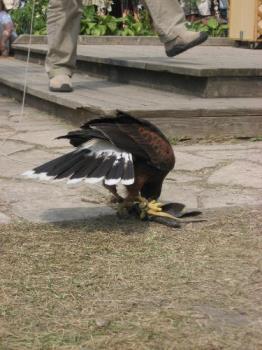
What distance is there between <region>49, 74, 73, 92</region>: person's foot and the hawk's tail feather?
3270 mm

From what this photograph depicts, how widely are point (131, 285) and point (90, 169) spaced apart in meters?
0.63

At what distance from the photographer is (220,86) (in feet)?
21.0

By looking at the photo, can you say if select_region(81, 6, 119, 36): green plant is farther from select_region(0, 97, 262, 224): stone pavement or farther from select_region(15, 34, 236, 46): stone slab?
select_region(0, 97, 262, 224): stone pavement

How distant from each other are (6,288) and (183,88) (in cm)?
404

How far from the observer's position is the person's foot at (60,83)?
6641 millimetres

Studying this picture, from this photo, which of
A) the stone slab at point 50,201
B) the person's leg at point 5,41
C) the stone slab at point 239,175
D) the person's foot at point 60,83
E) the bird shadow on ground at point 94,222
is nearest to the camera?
the bird shadow on ground at point 94,222

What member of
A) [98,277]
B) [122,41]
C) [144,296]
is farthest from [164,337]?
[122,41]

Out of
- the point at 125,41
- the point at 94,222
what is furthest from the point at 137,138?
the point at 125,41

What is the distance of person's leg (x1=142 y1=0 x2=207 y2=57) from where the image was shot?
6.04 metres

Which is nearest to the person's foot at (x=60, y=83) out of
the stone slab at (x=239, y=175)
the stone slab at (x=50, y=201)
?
the stone slab at (x=239, y=175)

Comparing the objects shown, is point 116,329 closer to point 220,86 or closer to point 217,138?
point 217,138

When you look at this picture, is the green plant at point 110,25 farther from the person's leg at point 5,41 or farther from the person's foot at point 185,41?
the person's foot at point 185,41

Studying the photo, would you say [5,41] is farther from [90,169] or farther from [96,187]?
[90,169]

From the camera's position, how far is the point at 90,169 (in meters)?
3.35
